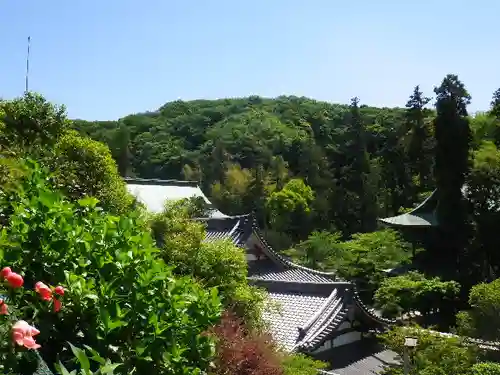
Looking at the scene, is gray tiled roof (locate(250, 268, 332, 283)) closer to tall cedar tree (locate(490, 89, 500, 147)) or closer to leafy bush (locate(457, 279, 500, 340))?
leafy bush (locate(457, 279, 500, 340))

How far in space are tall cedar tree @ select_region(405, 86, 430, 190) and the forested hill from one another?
0.18 ft

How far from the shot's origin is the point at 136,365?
2.67m

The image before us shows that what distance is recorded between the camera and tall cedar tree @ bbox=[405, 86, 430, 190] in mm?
29828

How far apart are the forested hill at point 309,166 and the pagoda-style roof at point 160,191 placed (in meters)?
5.41

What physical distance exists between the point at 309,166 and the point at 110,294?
34.7m

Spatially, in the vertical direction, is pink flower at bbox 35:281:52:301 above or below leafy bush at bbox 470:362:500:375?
above

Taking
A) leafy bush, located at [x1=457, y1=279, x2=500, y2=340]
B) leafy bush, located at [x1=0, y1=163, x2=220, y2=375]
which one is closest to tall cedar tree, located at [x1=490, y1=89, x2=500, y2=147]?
leafy bush, located at [x1=457, y1=279, x2=500, y2=340]

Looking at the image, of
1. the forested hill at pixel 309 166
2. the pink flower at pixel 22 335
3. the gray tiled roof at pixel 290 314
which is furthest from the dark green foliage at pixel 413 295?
the pink flower at pixel 22 335

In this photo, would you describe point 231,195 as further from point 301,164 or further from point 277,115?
point 277,115

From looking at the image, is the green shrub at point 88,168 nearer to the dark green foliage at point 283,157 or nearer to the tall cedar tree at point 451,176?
the tall cedar tree at point 451,176

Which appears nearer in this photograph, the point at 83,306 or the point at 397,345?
the point at 83,306

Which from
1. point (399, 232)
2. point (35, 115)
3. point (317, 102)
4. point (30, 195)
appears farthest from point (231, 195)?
point (317, 102)

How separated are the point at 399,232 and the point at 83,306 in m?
20.1

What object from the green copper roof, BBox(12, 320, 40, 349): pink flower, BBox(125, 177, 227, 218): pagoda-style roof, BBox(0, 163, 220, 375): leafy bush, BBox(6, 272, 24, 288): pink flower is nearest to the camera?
BBox(12, 320, 40, 349): pink flower
